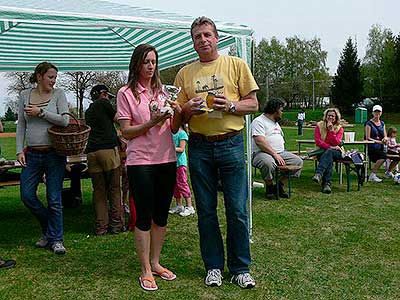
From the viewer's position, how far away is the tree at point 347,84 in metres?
48.5

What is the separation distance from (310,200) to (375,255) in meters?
2.55

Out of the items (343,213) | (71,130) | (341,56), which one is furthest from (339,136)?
(341,56)

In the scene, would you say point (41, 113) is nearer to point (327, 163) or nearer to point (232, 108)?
point (232, 108)

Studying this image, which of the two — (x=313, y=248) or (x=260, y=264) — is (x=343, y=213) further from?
(x=260, y=264)

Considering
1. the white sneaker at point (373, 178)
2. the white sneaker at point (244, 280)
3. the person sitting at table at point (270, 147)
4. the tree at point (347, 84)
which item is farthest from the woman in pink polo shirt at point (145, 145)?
the tree at point (347, 84)

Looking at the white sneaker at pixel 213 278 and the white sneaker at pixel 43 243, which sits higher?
the white sneaker at pixel 213 278

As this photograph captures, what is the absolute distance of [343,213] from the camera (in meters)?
6.06

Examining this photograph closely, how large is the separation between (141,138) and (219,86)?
68cm

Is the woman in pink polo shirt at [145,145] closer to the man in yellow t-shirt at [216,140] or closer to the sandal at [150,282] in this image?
the sandal at [150,282]

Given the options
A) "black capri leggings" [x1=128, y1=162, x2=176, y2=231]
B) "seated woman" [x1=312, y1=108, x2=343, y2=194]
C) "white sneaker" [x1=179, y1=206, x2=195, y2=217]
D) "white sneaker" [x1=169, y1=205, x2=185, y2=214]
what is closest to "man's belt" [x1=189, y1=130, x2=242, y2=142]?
"black capri leggings" [x1=128, y1=162, x2=176, y2=231]

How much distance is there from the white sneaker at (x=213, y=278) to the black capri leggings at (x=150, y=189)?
0.57 metres

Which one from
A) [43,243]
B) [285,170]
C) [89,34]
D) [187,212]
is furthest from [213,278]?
[89,34]

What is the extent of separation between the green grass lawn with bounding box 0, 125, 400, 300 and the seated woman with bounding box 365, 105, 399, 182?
92.7 inches

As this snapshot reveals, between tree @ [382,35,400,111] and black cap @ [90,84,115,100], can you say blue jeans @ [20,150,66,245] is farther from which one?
tree @ [382,35,400,111]
